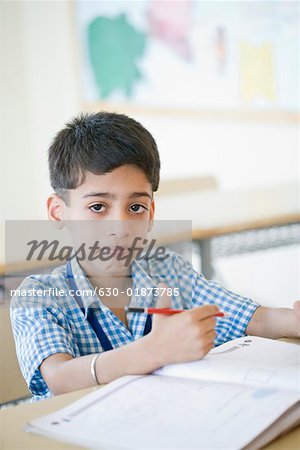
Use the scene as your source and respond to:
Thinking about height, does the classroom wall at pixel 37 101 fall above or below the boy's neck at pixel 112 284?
above

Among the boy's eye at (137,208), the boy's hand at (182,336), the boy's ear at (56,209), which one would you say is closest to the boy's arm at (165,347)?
the boy's hand at (182,336)

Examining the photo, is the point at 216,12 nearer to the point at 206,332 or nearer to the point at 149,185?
the point at 149,185

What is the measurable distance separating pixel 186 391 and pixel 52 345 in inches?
14.0

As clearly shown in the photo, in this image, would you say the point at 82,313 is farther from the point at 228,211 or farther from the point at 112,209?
the point at 228,211

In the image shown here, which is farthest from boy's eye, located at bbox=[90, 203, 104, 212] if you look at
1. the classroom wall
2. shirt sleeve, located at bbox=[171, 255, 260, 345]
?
the classroom wall

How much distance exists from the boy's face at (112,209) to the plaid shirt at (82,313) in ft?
0.26

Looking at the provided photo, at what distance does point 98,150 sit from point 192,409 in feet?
2.32

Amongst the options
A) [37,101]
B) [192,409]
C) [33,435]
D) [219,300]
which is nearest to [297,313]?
[219,300]

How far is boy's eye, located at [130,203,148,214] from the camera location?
131 cm

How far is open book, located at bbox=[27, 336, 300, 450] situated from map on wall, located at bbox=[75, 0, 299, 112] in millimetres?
2037

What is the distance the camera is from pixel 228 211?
326 cm

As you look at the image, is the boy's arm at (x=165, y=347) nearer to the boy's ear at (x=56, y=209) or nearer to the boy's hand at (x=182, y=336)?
the boy's hand at (x=182, y=336)

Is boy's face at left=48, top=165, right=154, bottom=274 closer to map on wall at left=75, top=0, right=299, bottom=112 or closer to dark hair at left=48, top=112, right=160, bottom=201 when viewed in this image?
dark hair at left=48, top=112, right=160, bottom=201

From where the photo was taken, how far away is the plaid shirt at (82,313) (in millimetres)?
1135
